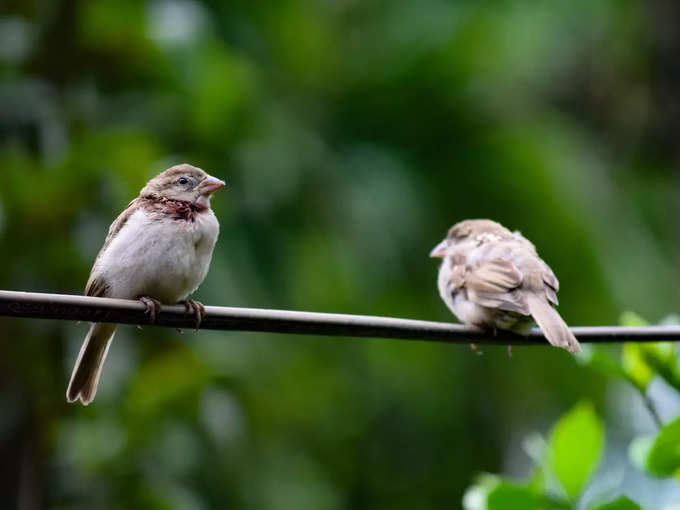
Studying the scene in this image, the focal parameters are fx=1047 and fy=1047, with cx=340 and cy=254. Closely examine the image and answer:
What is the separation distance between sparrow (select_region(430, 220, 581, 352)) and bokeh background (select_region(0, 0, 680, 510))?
4.81 feet

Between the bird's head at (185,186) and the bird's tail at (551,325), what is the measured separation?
140 cm

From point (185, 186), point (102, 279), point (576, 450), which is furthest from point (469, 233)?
point (576, 450)

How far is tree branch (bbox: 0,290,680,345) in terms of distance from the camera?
282 centimetres

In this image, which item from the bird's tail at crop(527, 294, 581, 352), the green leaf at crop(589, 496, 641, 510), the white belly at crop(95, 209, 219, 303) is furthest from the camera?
the white belly at crop(95, 209, 219, 303)

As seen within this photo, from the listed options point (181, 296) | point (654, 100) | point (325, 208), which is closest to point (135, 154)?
point (181, 296)

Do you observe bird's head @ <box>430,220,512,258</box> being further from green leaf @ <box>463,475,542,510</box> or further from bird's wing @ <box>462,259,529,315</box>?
green leaf @ <box>463,475,542,510</box>

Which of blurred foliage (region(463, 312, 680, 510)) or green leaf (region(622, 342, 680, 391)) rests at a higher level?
green leaf (region(622, 342, 680, 391))

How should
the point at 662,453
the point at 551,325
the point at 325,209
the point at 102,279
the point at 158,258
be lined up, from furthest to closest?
1. the point at 325,209
2. the point at 102,279
3. the point at 158,258
4. the point at 551,325
5. the point at 662,453

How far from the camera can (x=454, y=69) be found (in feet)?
33.5

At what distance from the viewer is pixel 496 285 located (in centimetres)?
457

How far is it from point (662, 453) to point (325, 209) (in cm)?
689

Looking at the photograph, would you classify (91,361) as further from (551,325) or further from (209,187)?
(551,325)

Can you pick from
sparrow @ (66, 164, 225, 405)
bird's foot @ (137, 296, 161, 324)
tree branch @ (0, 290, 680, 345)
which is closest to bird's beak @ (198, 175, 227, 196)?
sparrow @ (66, 164, 225, 405)

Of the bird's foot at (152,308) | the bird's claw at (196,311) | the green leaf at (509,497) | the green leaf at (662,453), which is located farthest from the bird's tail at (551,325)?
the bird's foot at (152,308)
